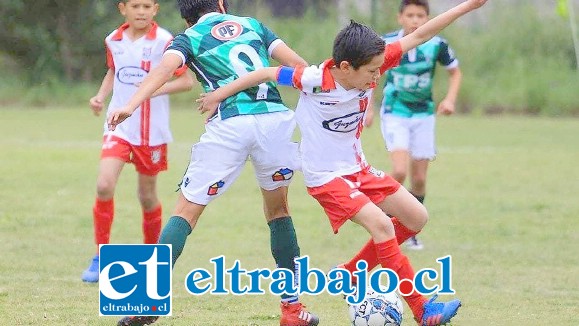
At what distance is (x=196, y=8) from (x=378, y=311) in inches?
70.6

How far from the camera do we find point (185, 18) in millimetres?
6383

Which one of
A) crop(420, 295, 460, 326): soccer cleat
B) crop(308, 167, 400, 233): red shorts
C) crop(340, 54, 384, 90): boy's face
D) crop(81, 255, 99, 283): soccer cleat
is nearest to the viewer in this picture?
crop(420, 295, 460, 326): soccer cleat

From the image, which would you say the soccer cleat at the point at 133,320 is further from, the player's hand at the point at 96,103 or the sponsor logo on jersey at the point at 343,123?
the player's hand at the point at 96,103

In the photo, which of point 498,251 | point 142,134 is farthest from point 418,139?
point 142,134

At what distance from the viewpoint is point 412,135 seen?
970 centimetres

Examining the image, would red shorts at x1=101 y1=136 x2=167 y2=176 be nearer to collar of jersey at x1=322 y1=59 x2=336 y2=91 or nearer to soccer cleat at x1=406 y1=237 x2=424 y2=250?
soccer cleat at x1=406 y1=237 x2=424 y2=250

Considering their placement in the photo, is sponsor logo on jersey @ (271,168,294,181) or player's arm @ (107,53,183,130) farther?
sponsor logo on jersey @ (271,168,294,181)

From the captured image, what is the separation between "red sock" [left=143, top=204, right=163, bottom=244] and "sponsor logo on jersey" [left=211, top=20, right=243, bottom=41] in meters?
2.23

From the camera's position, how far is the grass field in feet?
22.2

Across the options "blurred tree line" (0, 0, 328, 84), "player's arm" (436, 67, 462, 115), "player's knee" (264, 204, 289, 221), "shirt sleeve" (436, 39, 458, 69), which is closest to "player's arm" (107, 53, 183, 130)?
"player's knee" (264, 204, 289, 221)

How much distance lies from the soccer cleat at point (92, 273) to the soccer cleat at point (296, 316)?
1.75m

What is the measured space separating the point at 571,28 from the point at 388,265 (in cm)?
1976

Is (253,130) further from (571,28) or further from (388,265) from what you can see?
(571,28)

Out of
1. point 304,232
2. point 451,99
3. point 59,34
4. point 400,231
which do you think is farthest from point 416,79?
point 59,34
